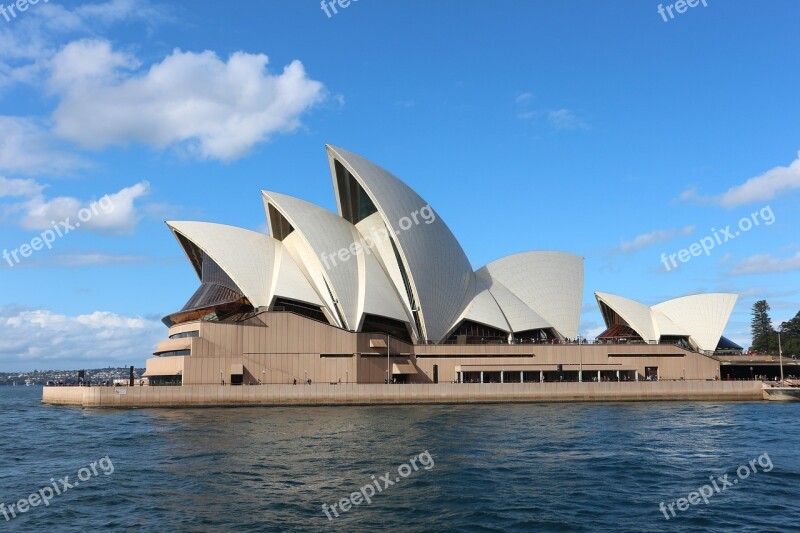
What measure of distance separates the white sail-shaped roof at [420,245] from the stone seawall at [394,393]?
26.5 feet

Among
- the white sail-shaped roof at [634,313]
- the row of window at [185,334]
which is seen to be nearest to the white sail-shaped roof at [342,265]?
the row of window at [185,334]

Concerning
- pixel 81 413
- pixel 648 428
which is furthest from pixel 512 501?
pixel 81 413

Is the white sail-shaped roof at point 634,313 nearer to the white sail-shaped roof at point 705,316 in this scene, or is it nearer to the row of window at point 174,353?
the white sail-shaped roof at point 705,316

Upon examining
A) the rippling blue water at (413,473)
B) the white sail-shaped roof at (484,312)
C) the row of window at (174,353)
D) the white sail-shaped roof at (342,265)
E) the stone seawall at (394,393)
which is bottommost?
the rippling blue water at (413,473)

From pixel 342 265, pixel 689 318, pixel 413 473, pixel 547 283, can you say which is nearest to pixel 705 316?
pixel 689 318

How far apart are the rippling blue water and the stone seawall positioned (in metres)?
10.1

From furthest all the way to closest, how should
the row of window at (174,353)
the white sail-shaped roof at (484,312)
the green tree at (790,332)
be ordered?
the green tree at (790,332)
the white sail-shaped roof at (484,312)
the row of window at (174,353)

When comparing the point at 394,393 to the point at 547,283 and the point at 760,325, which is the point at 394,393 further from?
the point at 760,325

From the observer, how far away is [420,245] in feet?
194

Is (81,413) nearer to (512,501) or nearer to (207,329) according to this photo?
(207,329)

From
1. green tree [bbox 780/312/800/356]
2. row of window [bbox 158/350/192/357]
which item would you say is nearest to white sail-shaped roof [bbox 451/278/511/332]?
row of window [bbox 158/350/192/357]

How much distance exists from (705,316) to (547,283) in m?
15.7

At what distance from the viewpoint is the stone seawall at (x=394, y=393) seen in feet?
166

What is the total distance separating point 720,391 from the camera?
57.2m
